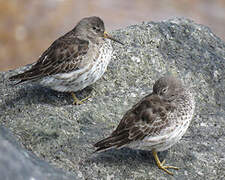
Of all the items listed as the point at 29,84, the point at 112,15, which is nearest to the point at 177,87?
the point at 29,84

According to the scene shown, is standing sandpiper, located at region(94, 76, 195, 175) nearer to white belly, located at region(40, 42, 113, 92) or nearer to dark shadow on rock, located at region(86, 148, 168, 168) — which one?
dark shadow on rock, located at region(86, 148, 168, 168)

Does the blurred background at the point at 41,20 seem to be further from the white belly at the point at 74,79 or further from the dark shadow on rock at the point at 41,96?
the white belly at the point at 74,79

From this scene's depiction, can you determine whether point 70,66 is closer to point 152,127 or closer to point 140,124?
point 140,124

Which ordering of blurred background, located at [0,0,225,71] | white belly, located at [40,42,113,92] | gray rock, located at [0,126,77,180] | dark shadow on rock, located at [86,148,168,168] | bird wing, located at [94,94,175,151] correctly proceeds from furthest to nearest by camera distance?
blurred background, located at [0,0,225,71]
white belly, located at [40,42,113,92]
dark shadow on rock, located at [86,148,168,168]
bird wing, located at [94,94,175,151]
gray rock, located at [0,126,77,180]

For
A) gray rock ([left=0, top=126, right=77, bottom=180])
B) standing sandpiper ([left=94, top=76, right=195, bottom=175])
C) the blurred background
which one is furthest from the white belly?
the blurred background

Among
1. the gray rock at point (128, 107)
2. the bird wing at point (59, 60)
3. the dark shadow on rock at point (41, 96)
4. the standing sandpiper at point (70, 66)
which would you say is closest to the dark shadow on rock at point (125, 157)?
the gray rock at point (128, 107)

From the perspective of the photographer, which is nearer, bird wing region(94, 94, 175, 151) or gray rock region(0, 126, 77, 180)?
gray rock region(0, 126, 77, 180)
